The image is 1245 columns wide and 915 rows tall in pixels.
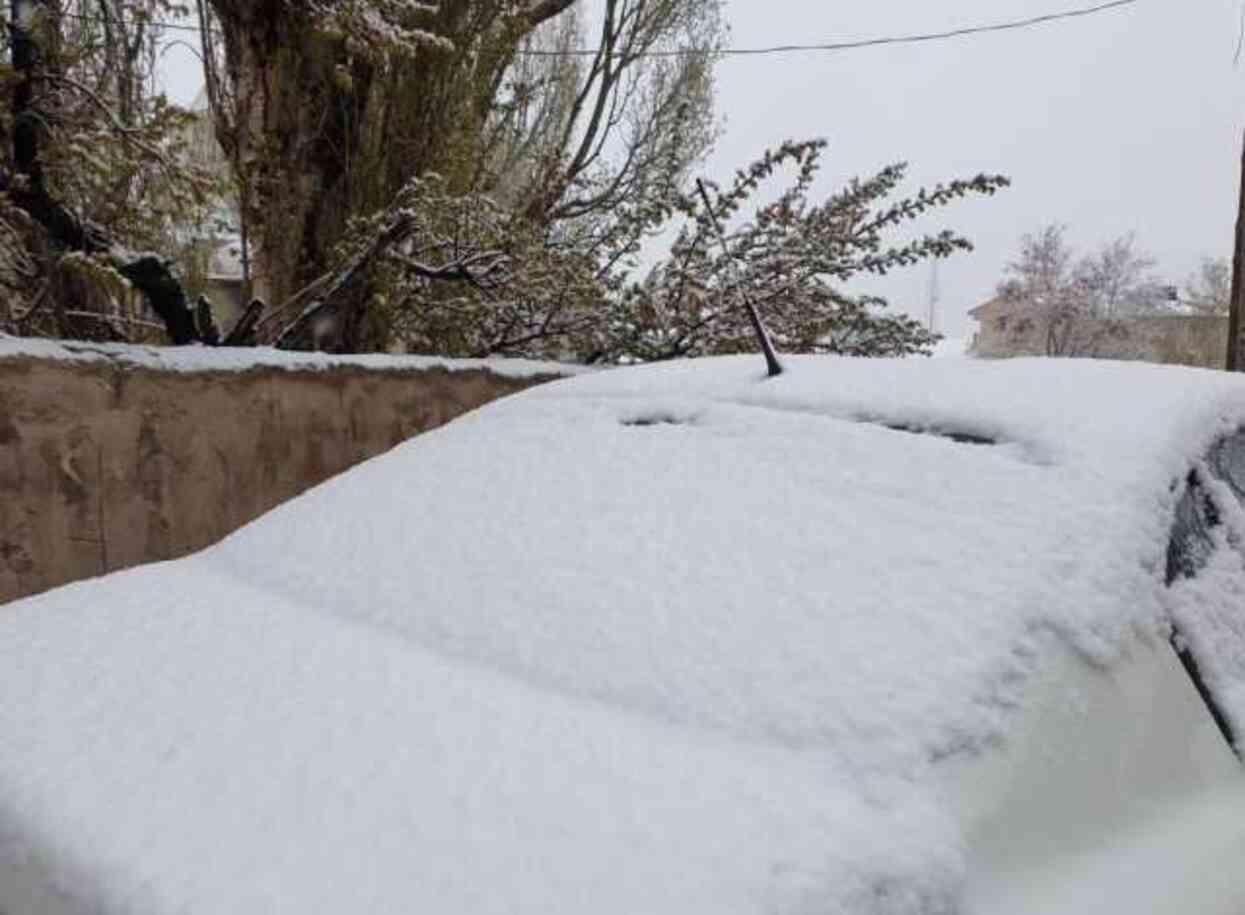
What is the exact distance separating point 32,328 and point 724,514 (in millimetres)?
4126

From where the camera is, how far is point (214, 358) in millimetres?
3303

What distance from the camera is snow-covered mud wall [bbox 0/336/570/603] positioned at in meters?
2.86

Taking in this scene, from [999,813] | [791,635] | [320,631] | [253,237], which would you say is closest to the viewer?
[999,813]

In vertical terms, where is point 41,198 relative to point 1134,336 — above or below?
above

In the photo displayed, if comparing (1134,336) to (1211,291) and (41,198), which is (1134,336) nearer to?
(1211,291)

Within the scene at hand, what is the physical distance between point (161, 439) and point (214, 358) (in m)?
0.32

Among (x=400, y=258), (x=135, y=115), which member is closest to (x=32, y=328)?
(x=135, y=115)

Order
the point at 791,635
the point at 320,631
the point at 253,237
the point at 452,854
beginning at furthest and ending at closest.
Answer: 1. the point at 253,237
2. the point at 320,631
3. the point at 791,635
4. the point at 452,854

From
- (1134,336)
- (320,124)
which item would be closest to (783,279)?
(320,124)

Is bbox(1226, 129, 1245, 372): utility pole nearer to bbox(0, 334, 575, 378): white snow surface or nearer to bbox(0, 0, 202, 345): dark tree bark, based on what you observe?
bbox(0, 334, 575, 378): white snow surface

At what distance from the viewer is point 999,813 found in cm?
109

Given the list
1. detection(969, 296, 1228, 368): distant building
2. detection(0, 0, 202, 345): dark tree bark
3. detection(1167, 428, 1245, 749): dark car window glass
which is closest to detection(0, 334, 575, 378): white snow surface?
detection(0, 0, 202, 345): dark tree bark

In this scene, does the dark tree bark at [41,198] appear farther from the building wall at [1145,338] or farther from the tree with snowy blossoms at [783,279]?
the building wall at [1145,338]

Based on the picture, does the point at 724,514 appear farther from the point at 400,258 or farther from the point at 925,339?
the point at 925,339
